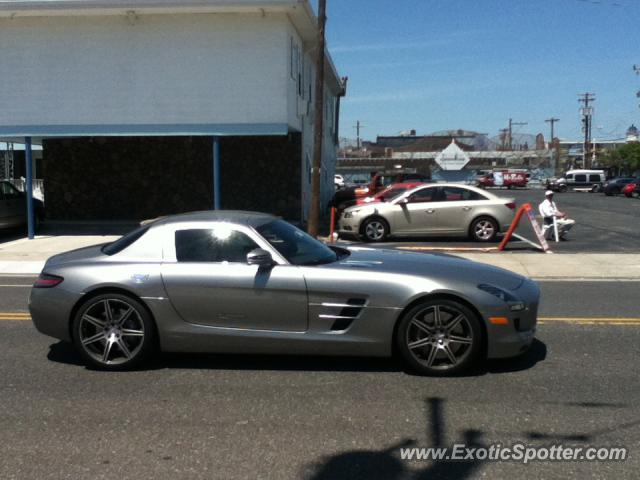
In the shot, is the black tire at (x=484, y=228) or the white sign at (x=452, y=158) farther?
the white sign at (x=452, y=158)

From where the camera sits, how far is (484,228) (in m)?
16.8

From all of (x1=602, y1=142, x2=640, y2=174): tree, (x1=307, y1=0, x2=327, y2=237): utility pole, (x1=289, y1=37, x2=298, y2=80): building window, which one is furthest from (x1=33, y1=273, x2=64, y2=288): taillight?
(x1=602, y1=142, x2=640, y2=174): tree

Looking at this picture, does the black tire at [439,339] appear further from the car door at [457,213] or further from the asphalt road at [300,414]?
the car door at [457,213]

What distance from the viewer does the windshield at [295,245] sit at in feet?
19.7

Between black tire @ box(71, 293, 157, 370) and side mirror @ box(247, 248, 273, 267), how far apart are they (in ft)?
3.41

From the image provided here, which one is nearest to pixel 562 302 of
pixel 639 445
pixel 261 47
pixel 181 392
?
pixel 639 445

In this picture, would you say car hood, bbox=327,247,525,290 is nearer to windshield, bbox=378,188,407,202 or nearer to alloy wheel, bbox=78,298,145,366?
alloy wheel, bbox=78,298,145,366

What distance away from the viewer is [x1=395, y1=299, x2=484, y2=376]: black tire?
5.54 m

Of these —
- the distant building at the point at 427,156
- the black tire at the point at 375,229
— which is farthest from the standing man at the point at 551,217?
the distant building at the point at 427,156

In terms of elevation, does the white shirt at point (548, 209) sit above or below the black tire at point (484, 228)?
above

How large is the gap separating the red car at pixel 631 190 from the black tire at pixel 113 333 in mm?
51316

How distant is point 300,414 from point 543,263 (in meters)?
9.68

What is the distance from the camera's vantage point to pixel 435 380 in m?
5.58

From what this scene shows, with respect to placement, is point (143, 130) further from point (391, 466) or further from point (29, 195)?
point (391, 466)
